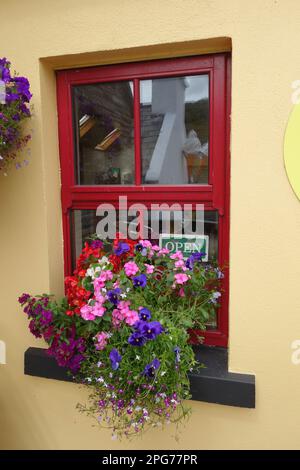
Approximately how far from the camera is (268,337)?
5.14 ft

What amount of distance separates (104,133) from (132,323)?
3.43 feet

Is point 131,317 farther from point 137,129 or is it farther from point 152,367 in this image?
point 137,129

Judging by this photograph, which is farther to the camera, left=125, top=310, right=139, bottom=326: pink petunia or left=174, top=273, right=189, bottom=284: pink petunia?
left=174, top=273, right=189, bottom=284: pink petunia

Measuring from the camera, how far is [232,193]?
154cm

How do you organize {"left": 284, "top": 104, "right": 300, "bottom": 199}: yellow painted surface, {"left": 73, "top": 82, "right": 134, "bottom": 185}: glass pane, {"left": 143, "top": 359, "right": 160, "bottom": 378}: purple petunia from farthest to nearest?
{"left": 73, "top": 82, "right": 134, "bottom": 185}: glass pane, {"left": 284, "top": 104, "right": 300, "bottom": 199}: yellow painted surface, {"left": 143, "top": 359, "right": 160, "bottom": 378}: purple petunia

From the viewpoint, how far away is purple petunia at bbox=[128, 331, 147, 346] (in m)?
1.32

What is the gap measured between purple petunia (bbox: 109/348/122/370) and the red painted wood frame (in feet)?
2.04

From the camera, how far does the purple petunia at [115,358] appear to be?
1339 millimetres

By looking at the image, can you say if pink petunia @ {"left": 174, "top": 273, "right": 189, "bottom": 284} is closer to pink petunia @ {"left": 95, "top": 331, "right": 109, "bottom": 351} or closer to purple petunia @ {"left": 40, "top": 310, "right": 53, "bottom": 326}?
pink petunia @ {"left": 95, "top": 331, "right": 109, "bottom": 351}

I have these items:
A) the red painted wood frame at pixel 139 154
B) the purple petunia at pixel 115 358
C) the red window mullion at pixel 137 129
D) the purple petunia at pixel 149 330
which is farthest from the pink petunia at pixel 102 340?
the red window mullion at pixel 137 129

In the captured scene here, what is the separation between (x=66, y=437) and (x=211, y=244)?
1.35 m

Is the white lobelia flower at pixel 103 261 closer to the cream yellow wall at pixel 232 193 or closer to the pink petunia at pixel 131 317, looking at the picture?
the pink petunia at pixel 131 317

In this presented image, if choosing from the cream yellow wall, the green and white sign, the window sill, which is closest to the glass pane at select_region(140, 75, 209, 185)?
the cream yellow wall
